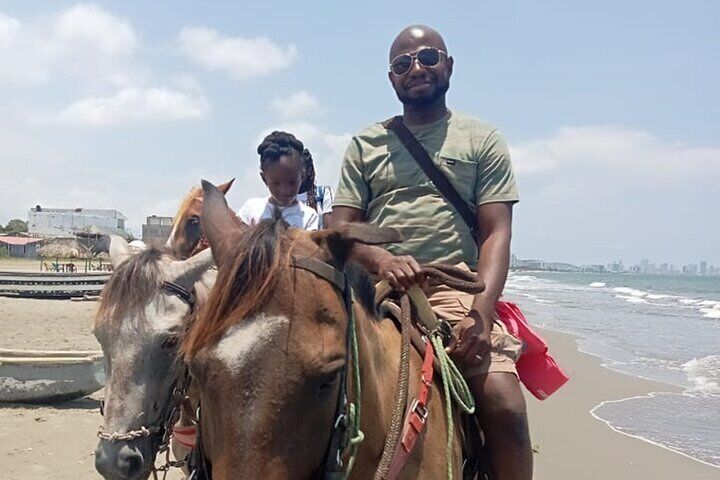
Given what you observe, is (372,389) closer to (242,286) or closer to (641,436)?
(242,286)

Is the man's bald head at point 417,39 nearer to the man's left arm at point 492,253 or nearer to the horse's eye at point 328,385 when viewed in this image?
the man's left arm at point 492,253

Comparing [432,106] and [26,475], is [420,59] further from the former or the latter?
[26,475]

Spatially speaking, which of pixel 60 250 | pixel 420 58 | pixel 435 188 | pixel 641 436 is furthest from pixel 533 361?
pixel 60 250

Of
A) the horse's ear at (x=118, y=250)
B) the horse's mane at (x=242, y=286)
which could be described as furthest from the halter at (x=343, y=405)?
the horse's ear at (x=118, y=250)

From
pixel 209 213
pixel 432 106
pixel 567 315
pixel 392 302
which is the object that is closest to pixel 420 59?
pixel 432 106

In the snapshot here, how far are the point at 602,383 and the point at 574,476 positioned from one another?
603 centimetres

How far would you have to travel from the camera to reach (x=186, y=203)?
4617 mm

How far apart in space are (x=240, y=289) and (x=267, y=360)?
25 cm

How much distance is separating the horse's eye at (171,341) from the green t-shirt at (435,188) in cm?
128

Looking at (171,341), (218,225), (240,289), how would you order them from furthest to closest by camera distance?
(171,341) < (218,225) < (240,289)

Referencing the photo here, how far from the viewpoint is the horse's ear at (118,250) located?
432cm

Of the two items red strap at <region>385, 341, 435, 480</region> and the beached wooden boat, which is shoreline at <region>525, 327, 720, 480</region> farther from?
the beached wooden boat

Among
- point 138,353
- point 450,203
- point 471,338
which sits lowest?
point 138,353

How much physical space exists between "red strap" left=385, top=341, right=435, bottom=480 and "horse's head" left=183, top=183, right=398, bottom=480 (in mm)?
549
